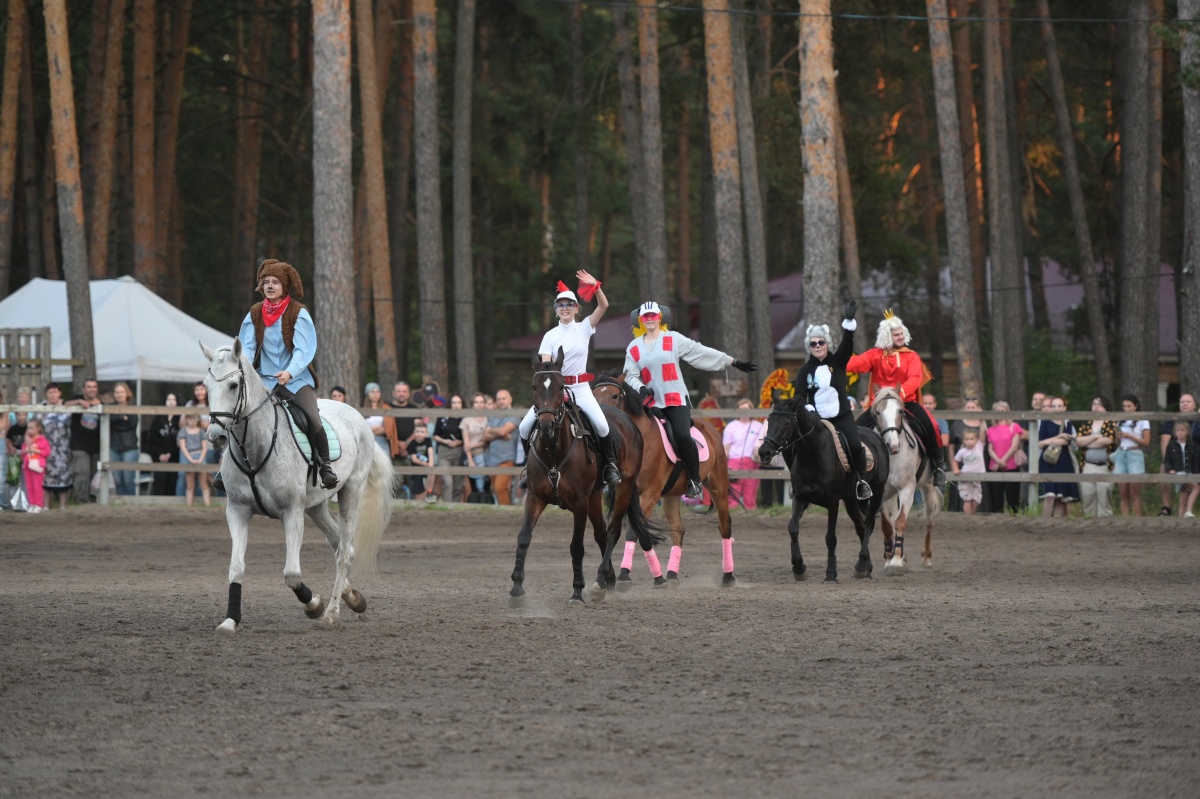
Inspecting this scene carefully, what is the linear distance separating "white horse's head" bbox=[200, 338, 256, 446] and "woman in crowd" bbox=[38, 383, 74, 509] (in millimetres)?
13812

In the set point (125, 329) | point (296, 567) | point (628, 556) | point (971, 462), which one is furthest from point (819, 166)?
point (296, 567)

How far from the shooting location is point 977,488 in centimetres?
2342

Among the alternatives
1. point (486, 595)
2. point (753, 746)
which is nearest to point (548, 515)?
point (486, 595)

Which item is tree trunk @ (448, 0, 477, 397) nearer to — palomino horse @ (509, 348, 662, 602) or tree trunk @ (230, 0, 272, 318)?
tree trunk @ (230, 0, 272, 318)

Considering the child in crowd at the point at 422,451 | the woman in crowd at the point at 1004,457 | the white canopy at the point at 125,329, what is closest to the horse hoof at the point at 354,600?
the child in crowd at the point at 422,451

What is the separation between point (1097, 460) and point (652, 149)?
1489cm

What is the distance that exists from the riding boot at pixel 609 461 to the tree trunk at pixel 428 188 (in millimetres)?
18981

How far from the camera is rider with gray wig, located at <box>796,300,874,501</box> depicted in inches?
594

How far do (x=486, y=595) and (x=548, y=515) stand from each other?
1108 cm

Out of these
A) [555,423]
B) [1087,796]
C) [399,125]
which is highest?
[399,125]

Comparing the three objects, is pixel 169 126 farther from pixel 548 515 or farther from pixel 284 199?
pixel 548 515

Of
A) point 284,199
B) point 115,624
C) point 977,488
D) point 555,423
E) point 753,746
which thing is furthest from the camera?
point 284,199

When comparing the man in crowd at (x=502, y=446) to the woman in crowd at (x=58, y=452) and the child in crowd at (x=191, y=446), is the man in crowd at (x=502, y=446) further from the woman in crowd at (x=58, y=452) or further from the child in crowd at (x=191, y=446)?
the woman in crowd at (x=58, y=452)

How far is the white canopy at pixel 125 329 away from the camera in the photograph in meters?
29.4
